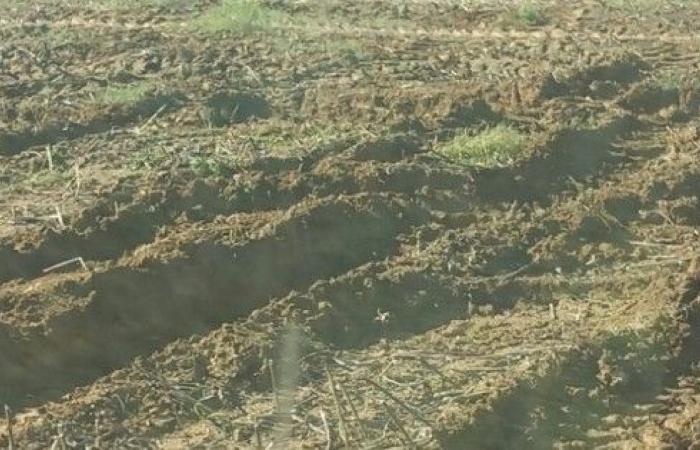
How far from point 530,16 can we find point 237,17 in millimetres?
2299

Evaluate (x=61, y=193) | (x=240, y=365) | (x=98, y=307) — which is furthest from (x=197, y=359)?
(x=61, y=193)

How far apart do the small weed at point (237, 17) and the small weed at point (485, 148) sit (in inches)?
109

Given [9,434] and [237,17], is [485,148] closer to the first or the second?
[237,17]

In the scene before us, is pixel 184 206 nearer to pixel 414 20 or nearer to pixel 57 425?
pixel 57 425

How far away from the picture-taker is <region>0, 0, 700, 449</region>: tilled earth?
17.7 feet

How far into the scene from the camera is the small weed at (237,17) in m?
10.2

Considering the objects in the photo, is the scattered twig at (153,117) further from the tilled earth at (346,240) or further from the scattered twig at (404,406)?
the scattered twig at (404,406)

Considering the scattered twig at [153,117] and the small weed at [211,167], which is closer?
the small weed at [211,167]

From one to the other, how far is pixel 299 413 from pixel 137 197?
223 cm

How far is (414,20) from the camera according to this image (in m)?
10.6

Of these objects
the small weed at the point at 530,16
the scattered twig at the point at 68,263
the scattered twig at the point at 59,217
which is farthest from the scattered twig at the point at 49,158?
the small weed at the point at 530,16

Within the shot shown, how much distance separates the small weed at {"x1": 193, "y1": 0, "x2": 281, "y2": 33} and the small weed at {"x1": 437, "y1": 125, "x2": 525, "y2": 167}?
109 inches

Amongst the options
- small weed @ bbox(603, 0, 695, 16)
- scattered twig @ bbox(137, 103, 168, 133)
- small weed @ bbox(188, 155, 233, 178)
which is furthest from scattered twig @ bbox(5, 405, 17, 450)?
small weed @ bbox(603, 0, 695, 16)

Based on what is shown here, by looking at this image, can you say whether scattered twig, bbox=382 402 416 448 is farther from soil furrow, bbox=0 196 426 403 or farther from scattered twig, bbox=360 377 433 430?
soil furrow, bbox=0 196 426 403
